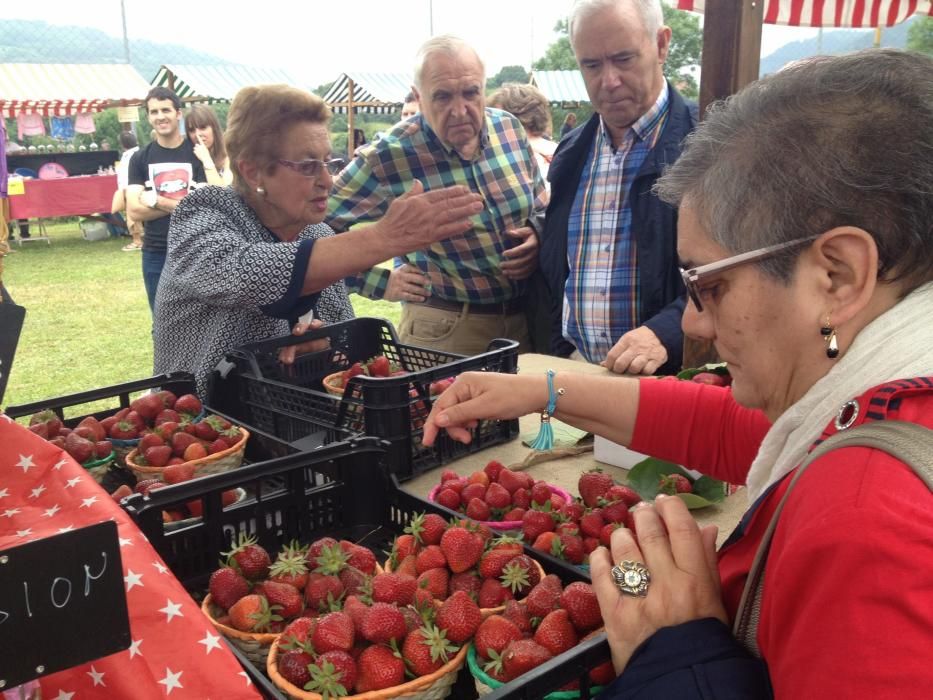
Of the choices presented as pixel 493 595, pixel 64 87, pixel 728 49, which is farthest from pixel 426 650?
pixel 64 87

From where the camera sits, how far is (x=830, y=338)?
107 cm

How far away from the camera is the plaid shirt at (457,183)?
140 inches

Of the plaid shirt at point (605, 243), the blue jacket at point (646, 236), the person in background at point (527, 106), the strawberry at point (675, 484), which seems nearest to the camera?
the strawberry at point (675, 484)

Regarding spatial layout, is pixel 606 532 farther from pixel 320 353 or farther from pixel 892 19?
pixel 892 19

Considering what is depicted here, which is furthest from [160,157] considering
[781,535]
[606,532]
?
[781,535]

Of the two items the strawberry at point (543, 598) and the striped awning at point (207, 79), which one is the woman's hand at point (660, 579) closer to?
the strawberry at point (543, 598)

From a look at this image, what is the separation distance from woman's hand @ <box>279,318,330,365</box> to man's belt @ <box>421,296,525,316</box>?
869 millimetres

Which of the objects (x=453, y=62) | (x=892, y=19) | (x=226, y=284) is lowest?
(x=226, y=284)

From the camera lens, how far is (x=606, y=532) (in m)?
1.65

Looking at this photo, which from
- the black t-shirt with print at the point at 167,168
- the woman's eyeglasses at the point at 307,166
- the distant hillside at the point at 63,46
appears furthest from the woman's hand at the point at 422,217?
the distant hillside at the point at 63,46

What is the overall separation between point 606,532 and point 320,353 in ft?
4.93

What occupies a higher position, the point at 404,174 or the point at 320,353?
the point at 404,174

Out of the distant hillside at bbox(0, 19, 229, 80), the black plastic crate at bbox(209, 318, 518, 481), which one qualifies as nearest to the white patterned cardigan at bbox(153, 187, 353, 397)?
the black plastic crate at bbox(209, 318, 518, 481)

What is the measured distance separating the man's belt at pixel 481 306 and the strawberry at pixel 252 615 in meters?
2.28
